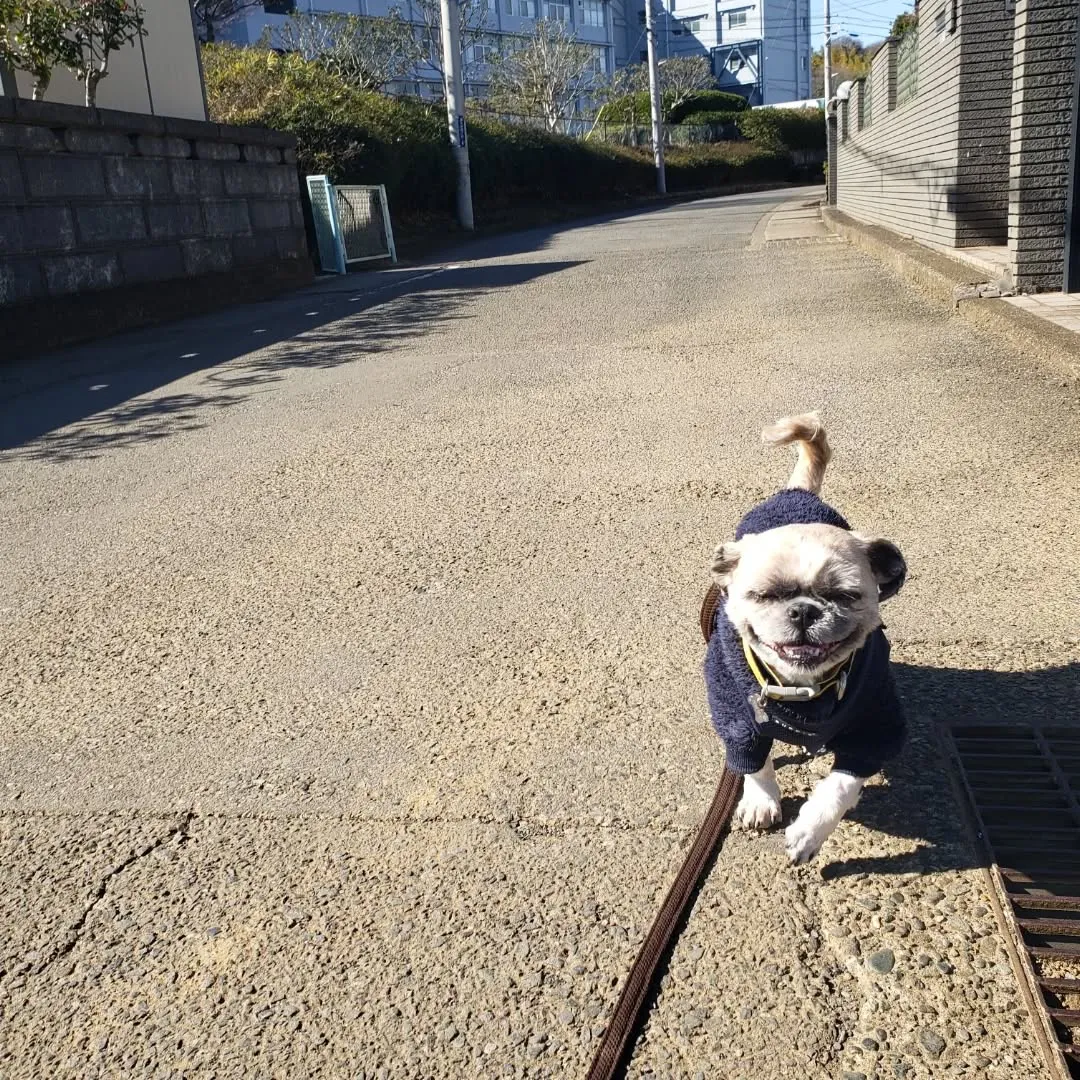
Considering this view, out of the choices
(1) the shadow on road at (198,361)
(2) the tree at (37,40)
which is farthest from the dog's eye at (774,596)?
(2) the tree at (37,40)

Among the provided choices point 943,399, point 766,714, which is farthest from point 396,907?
point 943,399

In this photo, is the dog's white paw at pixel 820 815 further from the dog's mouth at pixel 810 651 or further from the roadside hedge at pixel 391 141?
the roadside hedge at pixel 391 141

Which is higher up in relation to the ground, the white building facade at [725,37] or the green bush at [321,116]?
the white building facade at [725,37]

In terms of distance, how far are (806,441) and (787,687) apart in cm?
90

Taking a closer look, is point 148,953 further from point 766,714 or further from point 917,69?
point 917,69

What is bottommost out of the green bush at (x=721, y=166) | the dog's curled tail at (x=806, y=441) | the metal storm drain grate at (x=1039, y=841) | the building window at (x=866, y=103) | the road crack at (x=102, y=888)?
the metal storm drain grate at (x=1039, y=841)

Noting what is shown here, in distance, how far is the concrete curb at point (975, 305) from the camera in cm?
698

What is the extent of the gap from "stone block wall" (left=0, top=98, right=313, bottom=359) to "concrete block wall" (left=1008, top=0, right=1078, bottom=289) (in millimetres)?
9329

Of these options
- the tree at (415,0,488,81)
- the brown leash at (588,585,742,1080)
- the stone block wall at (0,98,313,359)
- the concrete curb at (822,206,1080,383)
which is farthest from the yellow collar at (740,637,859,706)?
the tree at (415,0,488,81)

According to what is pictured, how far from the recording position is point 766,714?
2.45m

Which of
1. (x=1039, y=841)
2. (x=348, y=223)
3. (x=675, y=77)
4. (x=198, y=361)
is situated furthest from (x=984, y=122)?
(x=675, y=77)

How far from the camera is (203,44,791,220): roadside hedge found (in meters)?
23.1

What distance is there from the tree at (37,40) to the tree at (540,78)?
121 ft

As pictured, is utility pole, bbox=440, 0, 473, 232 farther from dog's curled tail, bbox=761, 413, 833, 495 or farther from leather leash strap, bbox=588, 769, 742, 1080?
leather leash strap, bbox=588, 769, 742, 1080
